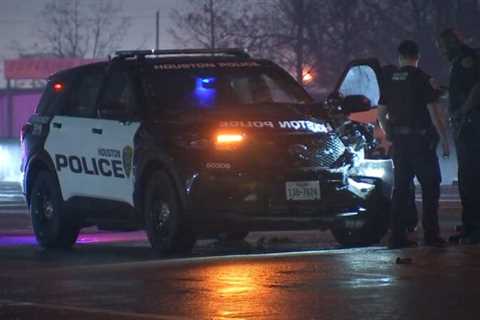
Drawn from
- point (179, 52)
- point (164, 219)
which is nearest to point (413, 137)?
point (164, 219)

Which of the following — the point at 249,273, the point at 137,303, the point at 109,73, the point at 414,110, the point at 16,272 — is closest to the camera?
the point at 137,303

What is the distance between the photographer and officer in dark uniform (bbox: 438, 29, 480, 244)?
11148 millimetres

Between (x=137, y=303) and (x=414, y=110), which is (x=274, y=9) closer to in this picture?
(x=414, y=110)

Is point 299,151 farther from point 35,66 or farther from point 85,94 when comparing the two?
point 35,66

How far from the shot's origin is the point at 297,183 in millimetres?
11344

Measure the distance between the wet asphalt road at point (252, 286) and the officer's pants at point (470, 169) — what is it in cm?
68

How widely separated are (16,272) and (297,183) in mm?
2548

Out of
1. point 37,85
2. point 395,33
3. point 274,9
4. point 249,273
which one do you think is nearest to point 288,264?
point 249,273

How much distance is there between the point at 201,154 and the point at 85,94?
7.40 ft

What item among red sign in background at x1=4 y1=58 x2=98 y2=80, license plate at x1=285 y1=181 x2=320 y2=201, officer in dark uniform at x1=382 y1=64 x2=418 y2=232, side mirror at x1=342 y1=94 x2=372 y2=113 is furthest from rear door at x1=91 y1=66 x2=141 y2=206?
red sign in background at x1=4 y1=58 x2=98 y2=80

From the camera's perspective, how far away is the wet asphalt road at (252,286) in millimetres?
7543

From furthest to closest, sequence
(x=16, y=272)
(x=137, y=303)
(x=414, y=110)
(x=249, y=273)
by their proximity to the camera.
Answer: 1. (x=414, y=110)
2. (x=16, y=272)
3. (x=249, y=273)
4. (x=137, y=303)

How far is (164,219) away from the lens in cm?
1163

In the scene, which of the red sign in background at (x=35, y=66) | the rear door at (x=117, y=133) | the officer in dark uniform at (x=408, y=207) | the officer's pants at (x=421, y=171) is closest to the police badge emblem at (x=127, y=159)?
the rear door at (x=117, y=133)
